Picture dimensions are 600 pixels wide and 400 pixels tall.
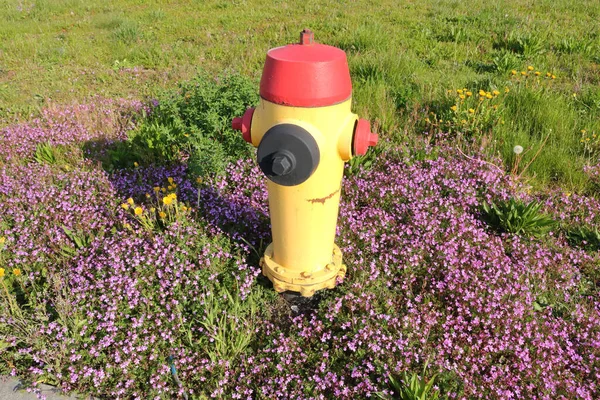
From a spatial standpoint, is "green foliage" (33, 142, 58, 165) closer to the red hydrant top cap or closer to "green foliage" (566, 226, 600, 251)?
the red hydrant top cap

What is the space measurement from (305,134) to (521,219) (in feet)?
7.63

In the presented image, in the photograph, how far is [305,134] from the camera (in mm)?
2064

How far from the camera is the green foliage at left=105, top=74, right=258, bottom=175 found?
4.18 meters

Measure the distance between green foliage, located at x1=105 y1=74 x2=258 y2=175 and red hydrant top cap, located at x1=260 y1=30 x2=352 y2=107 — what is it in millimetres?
2038

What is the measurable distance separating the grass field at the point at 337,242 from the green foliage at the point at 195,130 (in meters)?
0.03

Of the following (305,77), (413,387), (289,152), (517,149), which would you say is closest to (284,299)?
(413,387)

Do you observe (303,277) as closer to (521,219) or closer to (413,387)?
(413,387)

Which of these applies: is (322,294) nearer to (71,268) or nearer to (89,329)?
(89,329)

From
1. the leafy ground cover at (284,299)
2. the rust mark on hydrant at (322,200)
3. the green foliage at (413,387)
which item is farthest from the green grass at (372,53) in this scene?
the green foliage at (413,387)

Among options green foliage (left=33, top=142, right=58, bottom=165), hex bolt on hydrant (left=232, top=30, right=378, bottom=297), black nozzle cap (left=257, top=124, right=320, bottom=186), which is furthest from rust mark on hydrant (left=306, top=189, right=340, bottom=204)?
green foliage (left=33, top=142, right=58, bottom=165)

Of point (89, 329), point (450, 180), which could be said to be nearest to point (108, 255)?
point (89, 329)

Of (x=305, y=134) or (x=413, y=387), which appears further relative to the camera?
(x=413, y=387)

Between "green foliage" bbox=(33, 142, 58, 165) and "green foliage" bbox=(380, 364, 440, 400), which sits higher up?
"green foliage" bbox=(33, 142, 58, 165)

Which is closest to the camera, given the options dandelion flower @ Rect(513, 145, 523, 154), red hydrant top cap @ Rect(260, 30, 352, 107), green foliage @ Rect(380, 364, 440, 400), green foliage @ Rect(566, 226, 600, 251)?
red hydrant top cap @ Rect(260, 30, 352, 107)
